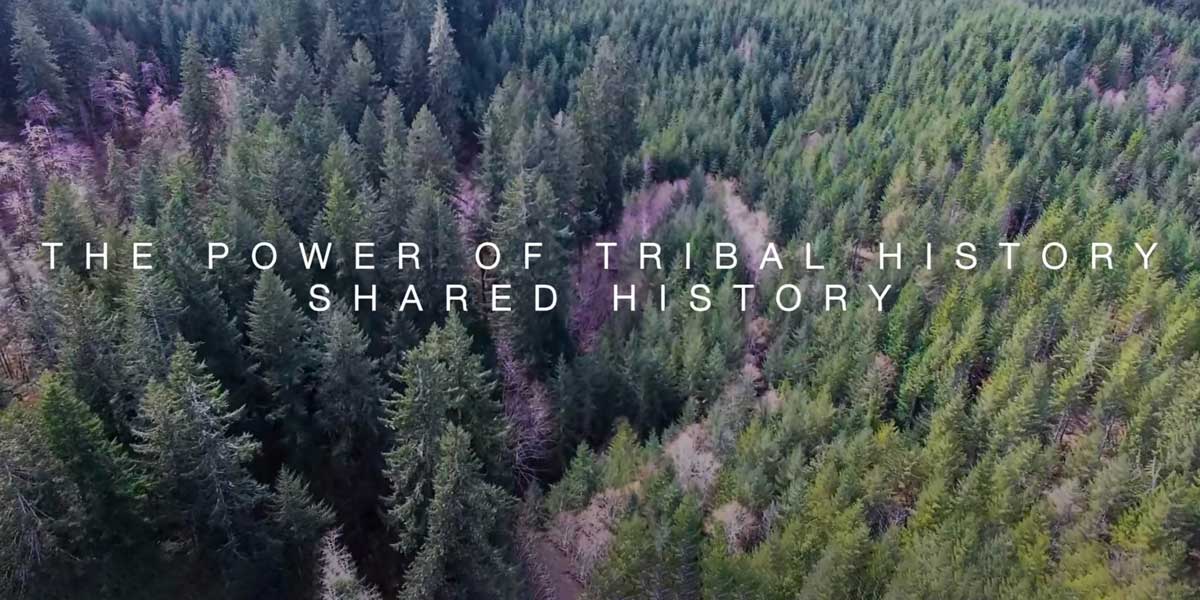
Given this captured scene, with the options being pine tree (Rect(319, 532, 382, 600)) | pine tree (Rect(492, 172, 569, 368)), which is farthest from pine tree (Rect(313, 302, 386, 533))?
pine tree (Rect(492, 172, 569, 368))

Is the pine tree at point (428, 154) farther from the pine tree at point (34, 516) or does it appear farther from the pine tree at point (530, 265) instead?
the pine tree at point (34, 516)

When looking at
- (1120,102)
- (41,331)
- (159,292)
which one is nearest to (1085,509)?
(159,292)

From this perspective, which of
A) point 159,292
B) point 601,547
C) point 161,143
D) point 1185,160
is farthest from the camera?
point 1185,160

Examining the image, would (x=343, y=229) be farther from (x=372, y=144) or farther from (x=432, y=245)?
(x=372, y=144)

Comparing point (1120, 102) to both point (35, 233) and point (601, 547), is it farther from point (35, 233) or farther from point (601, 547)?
point (35, 233)

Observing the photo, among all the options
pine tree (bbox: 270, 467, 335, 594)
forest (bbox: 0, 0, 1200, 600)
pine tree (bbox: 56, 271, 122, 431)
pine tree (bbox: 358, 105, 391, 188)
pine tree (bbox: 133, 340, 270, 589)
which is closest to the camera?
pine tree (bbox: 133, 340, 270, 589)

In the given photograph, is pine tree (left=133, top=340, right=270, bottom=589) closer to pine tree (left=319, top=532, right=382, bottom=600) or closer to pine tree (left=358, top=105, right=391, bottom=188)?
pine tree (left=319, top=532, right=382, bottom=600)

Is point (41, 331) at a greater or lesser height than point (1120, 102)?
lesser
